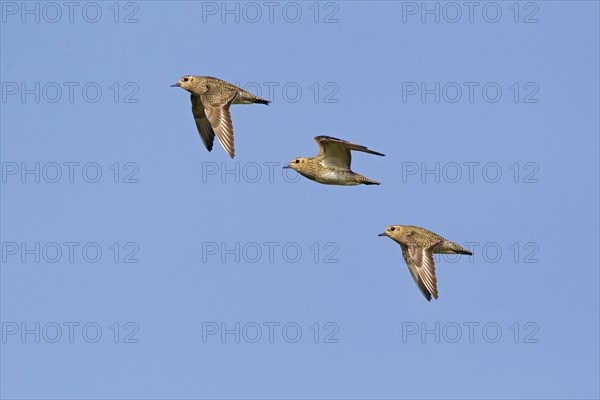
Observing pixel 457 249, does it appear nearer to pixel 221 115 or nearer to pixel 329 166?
pixel 329 166

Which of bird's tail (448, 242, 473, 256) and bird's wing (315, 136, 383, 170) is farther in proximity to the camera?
bird's tail (448, 242, 473, 256)

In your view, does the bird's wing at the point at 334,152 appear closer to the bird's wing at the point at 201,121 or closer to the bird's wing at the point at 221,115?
the bird's wing at the point at 221,115

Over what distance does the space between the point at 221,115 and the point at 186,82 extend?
2431mm

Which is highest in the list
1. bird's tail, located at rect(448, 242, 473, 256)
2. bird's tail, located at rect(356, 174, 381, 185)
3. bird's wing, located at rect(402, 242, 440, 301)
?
bird's tail, located at rect(356, 174, 381, 185)

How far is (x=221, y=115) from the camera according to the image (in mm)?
30906

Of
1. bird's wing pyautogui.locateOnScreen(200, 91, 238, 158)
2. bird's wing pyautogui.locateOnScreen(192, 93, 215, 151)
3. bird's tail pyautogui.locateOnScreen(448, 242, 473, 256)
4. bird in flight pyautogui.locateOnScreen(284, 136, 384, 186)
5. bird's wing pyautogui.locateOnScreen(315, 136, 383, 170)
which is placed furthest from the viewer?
bird's wing pyautogui.locateOnScreen(192, 93, 215, 151)

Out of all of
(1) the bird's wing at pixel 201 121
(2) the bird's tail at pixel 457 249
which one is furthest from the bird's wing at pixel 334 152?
(1) the bird's wing at pixel 201 121

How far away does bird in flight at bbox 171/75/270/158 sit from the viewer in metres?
30.4

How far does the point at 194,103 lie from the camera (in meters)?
33.6

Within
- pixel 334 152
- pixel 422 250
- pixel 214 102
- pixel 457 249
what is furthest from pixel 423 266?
pixel 214 102

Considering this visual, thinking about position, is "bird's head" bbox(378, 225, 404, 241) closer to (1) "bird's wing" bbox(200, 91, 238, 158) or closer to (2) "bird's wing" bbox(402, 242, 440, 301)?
(2) "bird's wing" bbox(402, 242, 440, 301)

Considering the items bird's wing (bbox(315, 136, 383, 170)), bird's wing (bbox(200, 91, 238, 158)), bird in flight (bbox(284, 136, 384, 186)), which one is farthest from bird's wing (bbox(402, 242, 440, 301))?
bird's wing (bbox(200, 91, 238, 158))

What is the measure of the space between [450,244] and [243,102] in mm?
6322

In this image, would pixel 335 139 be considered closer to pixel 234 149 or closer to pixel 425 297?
pixel 234 149
